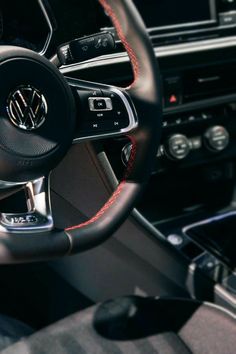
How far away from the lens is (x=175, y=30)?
66.7 inches

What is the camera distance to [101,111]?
3.85 ft

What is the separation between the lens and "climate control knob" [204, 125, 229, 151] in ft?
5.76

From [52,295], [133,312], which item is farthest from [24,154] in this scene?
[52,295]

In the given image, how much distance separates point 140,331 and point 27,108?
1.86ft

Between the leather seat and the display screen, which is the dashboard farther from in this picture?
the leather seat

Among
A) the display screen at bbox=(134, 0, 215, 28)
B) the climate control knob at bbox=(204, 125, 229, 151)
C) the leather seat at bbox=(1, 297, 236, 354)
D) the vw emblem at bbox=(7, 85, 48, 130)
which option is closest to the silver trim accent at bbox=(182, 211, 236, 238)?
the climate control knob at bbox=(204, 125, 229, 151)

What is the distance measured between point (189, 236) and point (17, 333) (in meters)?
0.55

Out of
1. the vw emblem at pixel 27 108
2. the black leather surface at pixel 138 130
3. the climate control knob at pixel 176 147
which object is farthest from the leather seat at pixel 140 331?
the vw emblem at pixel 27 108

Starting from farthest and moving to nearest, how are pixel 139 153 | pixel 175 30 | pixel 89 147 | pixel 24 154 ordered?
pixel 175 30
pixel 89 147
pixel 139 153
pixel 24 154

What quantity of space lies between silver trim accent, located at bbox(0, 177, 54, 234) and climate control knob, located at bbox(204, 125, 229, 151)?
703mm

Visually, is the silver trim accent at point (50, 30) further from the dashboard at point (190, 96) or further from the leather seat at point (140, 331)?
the leather seat at point (140, 331)

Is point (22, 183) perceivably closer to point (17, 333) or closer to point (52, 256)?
point (52, 256)

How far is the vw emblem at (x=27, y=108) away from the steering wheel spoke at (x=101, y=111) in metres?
0.09

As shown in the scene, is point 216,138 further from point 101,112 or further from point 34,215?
point 34,215
